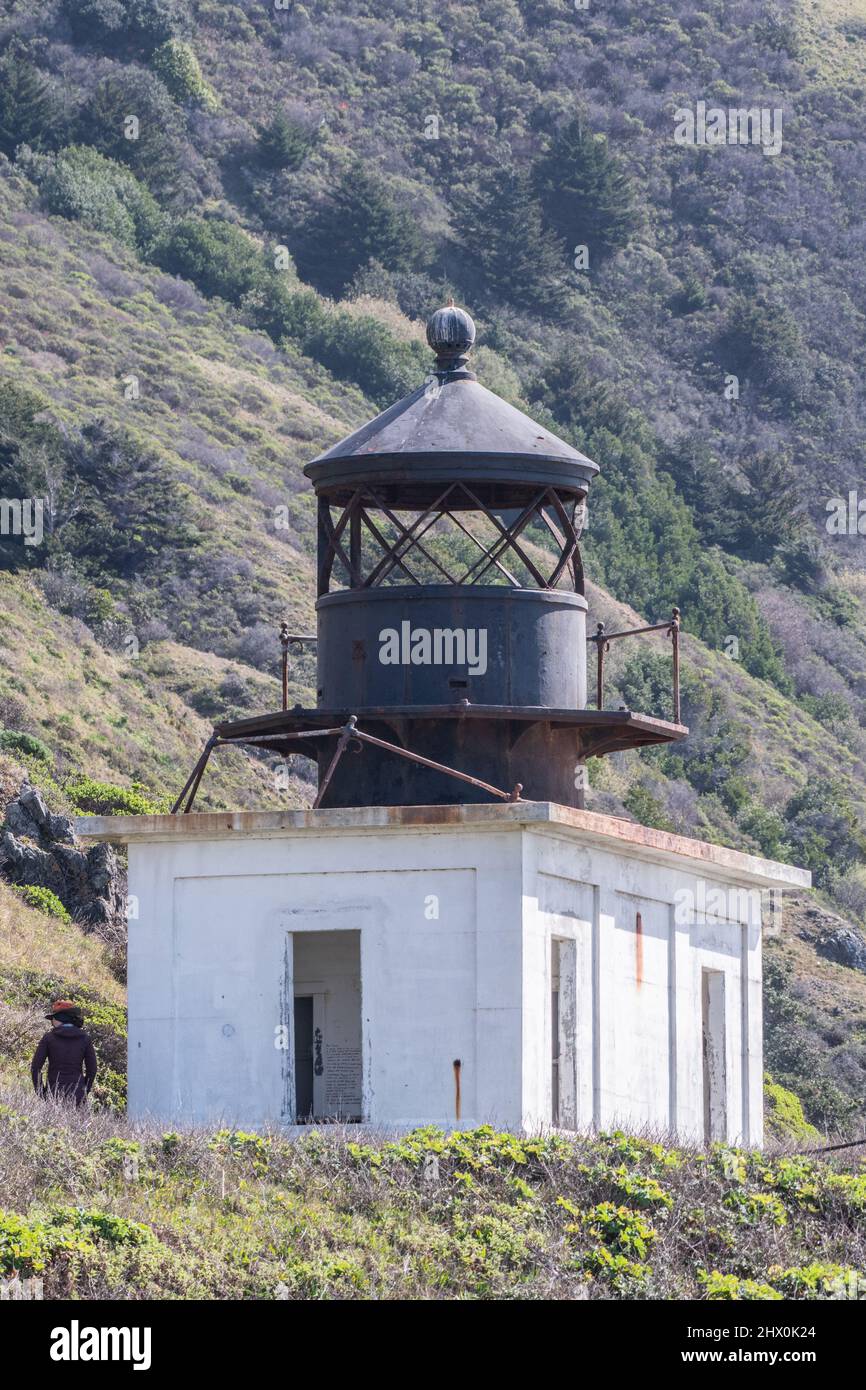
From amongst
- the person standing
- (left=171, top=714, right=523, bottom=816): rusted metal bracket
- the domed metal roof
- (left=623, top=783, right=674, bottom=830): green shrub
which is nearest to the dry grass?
the person standing

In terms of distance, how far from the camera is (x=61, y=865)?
32125 millimetres

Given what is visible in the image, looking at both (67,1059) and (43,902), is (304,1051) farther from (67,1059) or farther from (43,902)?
(43,902)

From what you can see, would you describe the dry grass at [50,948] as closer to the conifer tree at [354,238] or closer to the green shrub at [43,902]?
the green shrub at [43,902]

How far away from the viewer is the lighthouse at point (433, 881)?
21188mm

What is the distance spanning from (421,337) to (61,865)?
143ft

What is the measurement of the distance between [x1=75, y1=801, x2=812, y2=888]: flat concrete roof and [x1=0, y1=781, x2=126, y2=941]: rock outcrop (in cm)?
884

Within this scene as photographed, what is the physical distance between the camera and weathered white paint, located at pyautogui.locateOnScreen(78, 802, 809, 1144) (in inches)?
830

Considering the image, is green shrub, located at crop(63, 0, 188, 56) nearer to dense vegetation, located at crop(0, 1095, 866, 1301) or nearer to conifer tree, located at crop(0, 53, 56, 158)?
conifer tree, located at crop(0, 53, 56, 158)

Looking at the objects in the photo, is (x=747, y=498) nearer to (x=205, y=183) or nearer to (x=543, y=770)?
(x=205, y=183)

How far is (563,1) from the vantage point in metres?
95.1

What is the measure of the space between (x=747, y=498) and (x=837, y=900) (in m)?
21.3

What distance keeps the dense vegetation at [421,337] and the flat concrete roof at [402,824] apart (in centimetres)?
1392

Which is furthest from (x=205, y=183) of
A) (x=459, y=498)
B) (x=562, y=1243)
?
(x=562, y=1243)

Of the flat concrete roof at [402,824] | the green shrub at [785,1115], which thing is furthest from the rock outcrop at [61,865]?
the green shrub at [785,1115]
